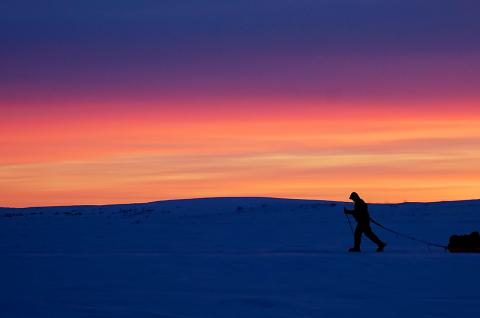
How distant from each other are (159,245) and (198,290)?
12551mm

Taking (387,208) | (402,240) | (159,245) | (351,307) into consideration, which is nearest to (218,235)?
(159,245)

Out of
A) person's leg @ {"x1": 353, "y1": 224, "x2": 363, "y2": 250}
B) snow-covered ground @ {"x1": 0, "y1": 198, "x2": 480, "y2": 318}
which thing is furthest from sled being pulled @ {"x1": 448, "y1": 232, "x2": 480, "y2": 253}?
person's leg @ {"x1": 353, "y1": 224, "x2": 363, "y2": 250}

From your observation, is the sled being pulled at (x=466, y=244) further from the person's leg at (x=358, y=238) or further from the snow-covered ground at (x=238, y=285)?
the person's leg at (x=358, y=238)

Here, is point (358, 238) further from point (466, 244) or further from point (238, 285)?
point (238, 285)

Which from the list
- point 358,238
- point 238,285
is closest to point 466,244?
point 358,238

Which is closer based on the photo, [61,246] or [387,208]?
[61,246]

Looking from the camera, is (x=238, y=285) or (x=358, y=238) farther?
(x=358, y=238)

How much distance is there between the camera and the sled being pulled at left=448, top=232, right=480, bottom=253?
1870 centimetres

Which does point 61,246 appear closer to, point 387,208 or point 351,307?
point 351,307

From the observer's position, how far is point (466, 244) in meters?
18.8

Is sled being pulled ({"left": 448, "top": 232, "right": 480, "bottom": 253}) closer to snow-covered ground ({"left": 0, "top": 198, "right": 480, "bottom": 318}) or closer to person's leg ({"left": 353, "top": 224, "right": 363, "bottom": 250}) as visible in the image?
snow-covered ground ({"left": 0, "top": 198, "right": 480, "bottom": 318})

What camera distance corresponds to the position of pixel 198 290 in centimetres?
1264

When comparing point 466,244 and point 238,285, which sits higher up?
point 466,244

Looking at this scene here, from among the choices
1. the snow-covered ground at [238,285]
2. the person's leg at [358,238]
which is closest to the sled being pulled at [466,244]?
the snow-covered ground at [238,285]
